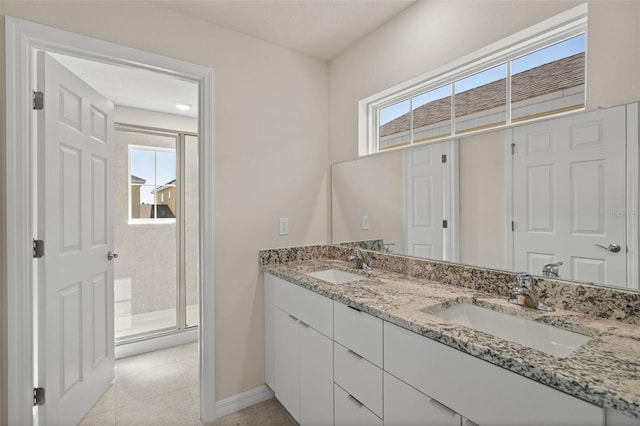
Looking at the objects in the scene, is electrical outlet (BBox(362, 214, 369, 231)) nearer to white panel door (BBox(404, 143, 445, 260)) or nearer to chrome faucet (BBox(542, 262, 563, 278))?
white panel door (BBox(404, 143, 445, 260))

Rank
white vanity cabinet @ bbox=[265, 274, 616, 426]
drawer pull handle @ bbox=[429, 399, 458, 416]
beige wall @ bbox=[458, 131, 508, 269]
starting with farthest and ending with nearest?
1. beige wall @ bbox=[458, 131, 508, 269]
2. drawer pull handle @ bbox=[429, 399, 458, 416]
3. white vanity cabinet @ bbox=[265, 274, 616, 426]

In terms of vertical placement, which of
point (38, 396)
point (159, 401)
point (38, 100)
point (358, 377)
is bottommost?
point (159, 401)

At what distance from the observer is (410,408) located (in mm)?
1083

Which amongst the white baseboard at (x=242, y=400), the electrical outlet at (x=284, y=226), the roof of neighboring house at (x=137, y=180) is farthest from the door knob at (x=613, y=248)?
the roof of neighboring house at (x=137, y=180)

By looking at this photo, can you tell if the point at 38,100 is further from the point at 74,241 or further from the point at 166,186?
the point at 166,186

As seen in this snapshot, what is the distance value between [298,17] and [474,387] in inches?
82.2

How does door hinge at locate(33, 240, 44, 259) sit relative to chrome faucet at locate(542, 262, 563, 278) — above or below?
above

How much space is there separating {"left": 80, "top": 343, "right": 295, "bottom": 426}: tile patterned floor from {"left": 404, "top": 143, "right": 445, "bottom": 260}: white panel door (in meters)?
1.35

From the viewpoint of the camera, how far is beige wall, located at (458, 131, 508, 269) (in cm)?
143

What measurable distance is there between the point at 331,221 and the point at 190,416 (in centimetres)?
162

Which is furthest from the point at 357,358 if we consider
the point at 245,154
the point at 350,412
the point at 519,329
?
the point at 245,154

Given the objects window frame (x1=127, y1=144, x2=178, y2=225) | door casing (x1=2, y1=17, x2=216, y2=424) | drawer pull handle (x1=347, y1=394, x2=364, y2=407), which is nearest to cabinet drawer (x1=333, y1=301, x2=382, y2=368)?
A: drawer pull handle (x1=347, y1=394, x2=364, y2=407)

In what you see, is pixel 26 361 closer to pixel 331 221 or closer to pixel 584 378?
pixel 331 221

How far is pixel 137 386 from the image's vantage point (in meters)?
2.30
